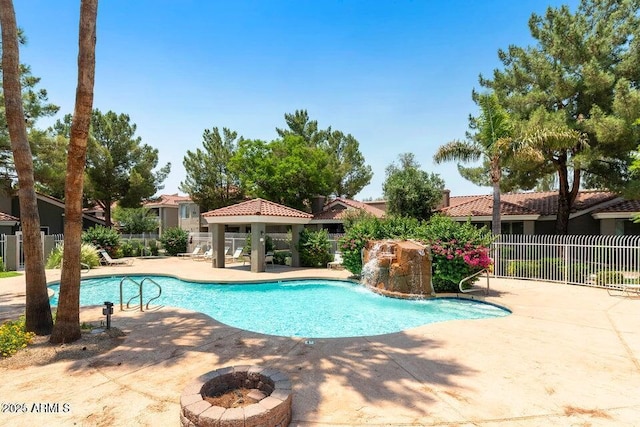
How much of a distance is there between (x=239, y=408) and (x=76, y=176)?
5354mm

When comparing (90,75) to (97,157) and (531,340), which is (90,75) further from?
(97,157)

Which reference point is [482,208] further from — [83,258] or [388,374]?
[83,258]

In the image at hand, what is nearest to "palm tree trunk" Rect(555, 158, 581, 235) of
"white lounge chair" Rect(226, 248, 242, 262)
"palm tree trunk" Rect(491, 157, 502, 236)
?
"palm tree trunk" Rect(491, 157, 502, 236)

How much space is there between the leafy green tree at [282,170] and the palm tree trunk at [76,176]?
2486cm

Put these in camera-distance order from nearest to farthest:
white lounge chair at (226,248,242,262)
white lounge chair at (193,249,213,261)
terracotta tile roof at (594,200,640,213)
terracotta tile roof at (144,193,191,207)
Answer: terracotta tile roof at (594,200,640,213) < white lounge chair at (226,248,242,262) < white lounge chair at (193,249,213,261) < terracotta tile roof at (144,193,191,207)

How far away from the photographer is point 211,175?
36.7m

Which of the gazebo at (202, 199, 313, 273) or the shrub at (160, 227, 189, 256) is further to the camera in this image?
the shrub at (160, 227, 189, 256)

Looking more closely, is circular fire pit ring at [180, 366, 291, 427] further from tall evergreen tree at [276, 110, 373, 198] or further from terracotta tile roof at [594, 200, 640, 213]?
tall evergreen tree at [276, 110, 373, 198]

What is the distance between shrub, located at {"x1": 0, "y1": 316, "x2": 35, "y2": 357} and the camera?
6.16 m

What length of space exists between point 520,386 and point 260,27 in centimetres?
1379

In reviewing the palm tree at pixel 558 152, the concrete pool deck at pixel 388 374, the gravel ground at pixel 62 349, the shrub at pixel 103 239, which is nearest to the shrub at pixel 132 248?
the shrub at pixel 103 239

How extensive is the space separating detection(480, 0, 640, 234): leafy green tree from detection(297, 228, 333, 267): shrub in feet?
37.5

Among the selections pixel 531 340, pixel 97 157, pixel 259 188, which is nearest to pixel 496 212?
pixel 531 340

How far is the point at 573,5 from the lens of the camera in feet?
67.4
